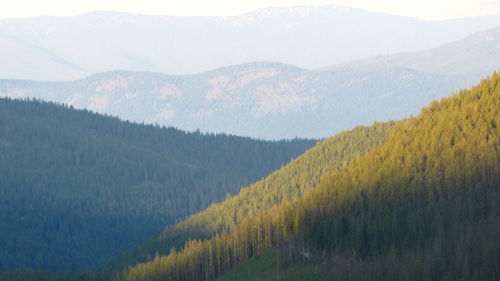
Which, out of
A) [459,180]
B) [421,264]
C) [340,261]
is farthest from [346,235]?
[421,264]

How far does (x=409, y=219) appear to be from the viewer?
542 ft

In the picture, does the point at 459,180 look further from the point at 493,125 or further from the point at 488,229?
the point at 488,229

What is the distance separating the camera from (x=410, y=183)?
182 meters

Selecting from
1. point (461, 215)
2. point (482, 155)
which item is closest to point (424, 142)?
point (482, 155)

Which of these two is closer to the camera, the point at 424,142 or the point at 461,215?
the point at 461,215

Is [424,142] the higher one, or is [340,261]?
[424,142]

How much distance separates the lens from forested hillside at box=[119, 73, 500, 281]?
142625 millimetres

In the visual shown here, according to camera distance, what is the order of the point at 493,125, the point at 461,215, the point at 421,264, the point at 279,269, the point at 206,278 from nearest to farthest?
the point at 421,264 → the point at 461,215 → the point at 279,269 → the point at 493,125 → the point at 206,278

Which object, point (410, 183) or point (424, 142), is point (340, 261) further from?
point (424, 142)

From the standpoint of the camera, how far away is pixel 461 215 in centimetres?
15850

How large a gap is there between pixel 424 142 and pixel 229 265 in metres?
40.4

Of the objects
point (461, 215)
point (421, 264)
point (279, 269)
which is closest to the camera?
point (421, 264)

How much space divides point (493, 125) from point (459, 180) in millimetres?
16031

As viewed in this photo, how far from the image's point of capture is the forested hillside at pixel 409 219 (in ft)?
468
